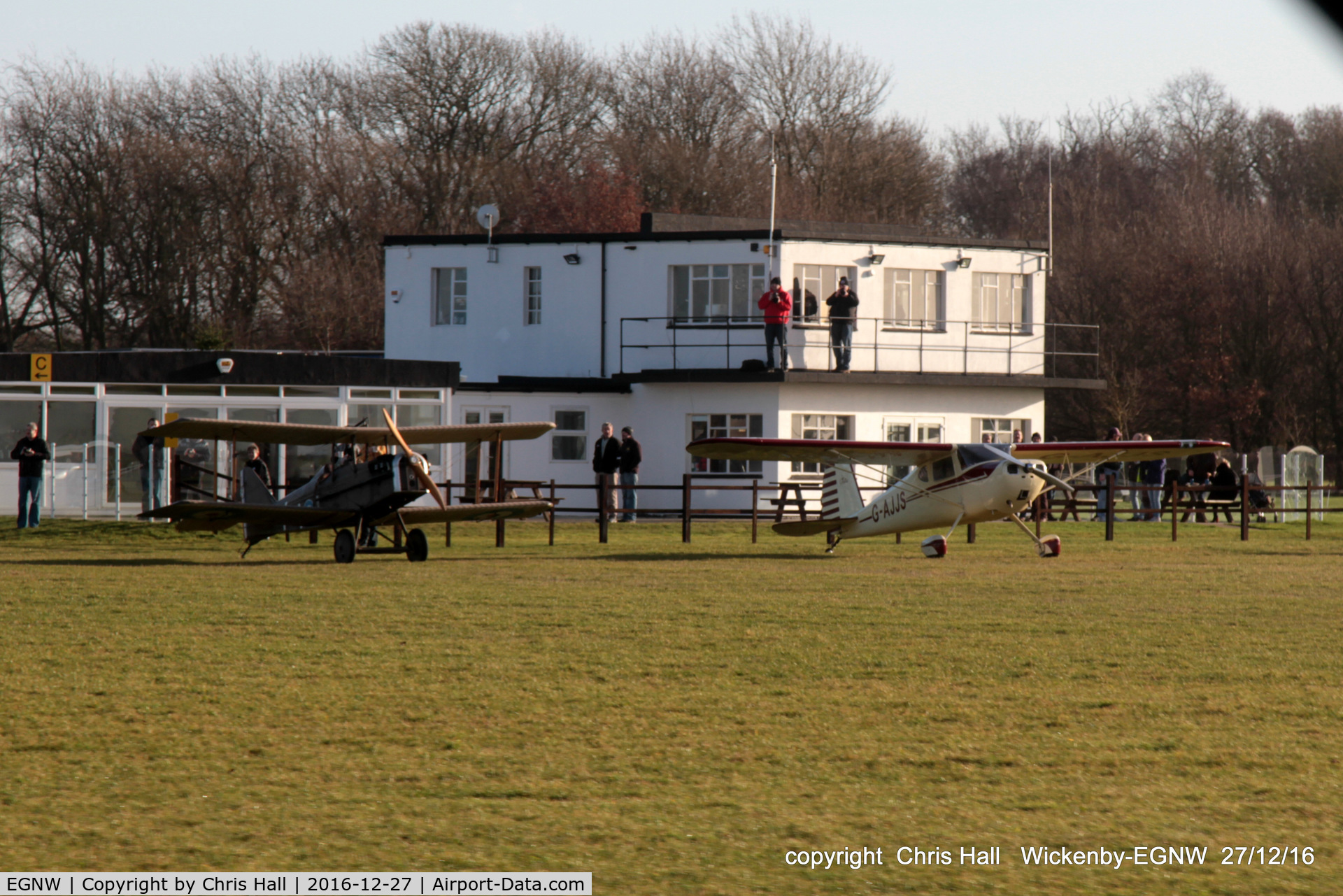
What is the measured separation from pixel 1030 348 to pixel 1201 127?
29.4m

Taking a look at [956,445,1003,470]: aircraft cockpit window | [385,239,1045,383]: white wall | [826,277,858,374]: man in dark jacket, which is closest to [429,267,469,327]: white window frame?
[385,239,1045,383]: white wall

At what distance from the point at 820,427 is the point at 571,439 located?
17.4ft

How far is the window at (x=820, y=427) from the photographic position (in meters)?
32.4

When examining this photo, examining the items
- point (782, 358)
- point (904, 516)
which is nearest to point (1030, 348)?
point (782, 358)

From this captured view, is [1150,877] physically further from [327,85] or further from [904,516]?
[327,85]

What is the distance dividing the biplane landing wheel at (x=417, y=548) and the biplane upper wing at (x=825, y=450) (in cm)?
380

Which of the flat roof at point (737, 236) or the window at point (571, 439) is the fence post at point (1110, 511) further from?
the window at point (571, 439)

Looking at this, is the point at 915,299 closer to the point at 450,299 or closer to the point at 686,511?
the point at 450,299

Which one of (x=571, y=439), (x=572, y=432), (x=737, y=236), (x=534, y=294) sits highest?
(x=737, y=236)

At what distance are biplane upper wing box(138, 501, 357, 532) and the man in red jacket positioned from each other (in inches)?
522

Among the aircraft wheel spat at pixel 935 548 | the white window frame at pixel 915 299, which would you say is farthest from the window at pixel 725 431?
the aircraft wheel spat at pixel 935 548

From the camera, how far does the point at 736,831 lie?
19.0 feet

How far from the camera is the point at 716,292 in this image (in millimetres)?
33031

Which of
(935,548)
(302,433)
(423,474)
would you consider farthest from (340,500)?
A: (935,548)
